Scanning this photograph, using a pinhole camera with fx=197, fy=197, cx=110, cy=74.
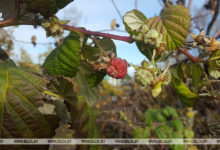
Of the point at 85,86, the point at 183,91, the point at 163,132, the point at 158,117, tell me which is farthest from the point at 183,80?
the point at 158,117

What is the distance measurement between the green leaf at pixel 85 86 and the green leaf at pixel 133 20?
171 millimetres

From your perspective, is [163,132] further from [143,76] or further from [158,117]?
[143,76]

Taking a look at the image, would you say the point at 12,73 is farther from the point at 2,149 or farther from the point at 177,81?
the point at 177,81

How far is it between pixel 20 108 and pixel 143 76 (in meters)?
0.32

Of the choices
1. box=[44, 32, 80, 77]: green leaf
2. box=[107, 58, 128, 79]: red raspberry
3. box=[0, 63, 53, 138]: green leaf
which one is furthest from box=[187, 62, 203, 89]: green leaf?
box=[0, 63, 53, 138]: green leaf

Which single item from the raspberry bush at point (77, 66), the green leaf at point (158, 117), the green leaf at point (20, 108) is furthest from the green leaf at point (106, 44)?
the green leaf at point (158, 117)

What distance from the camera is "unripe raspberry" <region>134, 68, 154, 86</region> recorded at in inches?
21.4

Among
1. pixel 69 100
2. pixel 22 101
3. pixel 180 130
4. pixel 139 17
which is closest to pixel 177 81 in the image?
pixel 139 17

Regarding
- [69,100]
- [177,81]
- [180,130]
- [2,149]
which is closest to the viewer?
[2,149]

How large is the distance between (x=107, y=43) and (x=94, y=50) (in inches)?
1.8

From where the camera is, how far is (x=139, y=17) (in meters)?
0.61

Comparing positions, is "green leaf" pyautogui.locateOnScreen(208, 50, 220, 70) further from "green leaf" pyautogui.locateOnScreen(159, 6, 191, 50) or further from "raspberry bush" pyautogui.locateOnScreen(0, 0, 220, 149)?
"green leaf" pyautogui.locateOnScreen(159, 6, 191, 50)

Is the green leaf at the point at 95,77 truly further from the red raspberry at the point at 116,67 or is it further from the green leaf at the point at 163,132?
the green leaf at the point at 163,132

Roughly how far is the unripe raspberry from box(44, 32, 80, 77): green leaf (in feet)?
0.58
